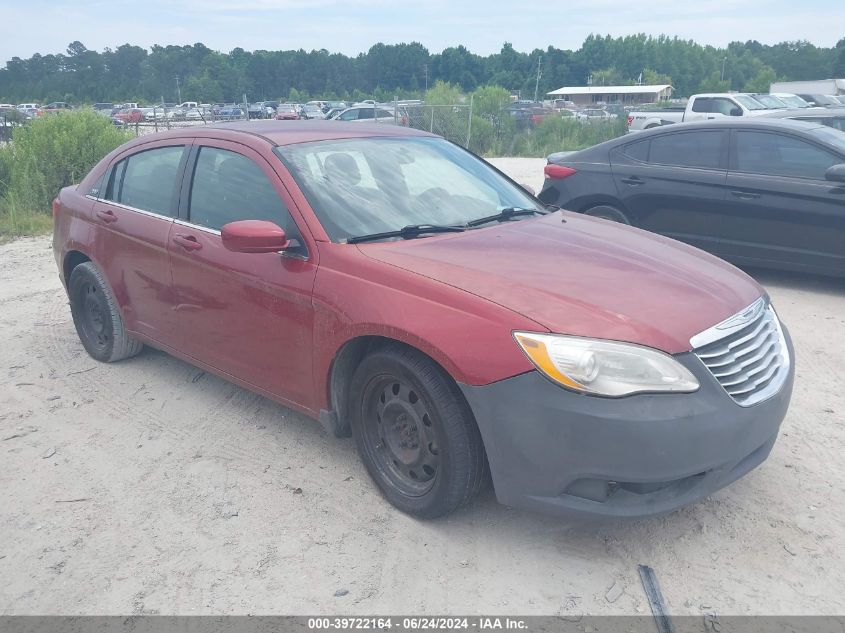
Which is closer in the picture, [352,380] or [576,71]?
[352,380]

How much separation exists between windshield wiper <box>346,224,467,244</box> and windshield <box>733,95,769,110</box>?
2083 cm

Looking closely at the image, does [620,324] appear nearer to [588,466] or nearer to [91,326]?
[588,466]

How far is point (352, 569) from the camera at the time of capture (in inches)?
119

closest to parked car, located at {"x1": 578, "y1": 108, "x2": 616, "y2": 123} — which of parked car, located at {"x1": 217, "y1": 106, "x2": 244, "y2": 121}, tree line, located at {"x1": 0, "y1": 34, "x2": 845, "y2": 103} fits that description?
parked car, located at {"x1": 217, "y1": 106, "x2": 244, "y2": 121}

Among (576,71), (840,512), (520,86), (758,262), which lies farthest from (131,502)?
(576,71)

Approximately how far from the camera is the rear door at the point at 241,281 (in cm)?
360

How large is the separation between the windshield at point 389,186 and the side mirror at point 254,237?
0.23 m

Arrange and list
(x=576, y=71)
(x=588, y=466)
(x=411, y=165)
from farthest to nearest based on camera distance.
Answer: (x=576, y=71) → (x=411, y=165) → (x=588, y=466)

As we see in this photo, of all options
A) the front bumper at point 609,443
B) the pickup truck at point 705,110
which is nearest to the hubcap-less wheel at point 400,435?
the front bumper at point 609,443

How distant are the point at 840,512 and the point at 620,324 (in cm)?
146

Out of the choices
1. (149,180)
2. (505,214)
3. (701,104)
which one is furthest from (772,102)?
(149,180)

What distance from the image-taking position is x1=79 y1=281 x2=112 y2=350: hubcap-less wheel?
5.17m

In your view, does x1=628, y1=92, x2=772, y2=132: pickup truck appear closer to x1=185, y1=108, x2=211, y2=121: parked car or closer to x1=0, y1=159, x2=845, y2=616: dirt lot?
x1=0, y1=159, x2=845, y2=616: dirt lot

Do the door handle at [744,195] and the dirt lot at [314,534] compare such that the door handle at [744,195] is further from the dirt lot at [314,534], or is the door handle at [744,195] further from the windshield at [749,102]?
the windshield at [749,102]
